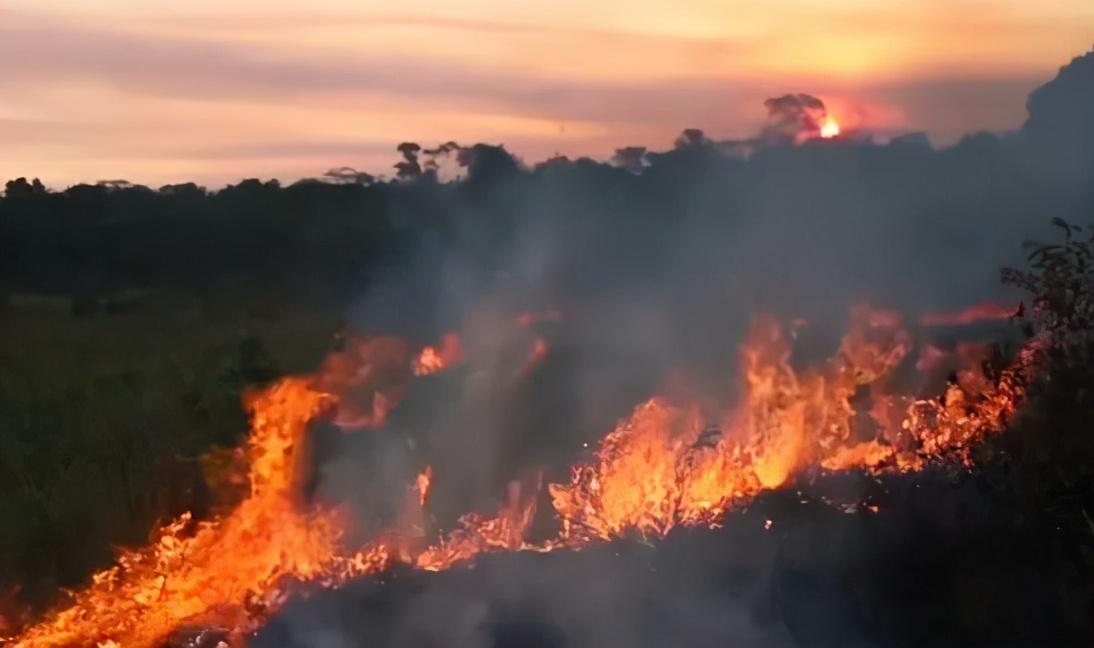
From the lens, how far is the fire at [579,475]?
25.7 ft

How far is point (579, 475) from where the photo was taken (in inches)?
340

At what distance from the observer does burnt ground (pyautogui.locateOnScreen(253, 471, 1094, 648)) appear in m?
7.98

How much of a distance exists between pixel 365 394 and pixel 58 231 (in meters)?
8.82

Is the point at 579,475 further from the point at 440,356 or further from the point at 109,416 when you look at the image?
the point at 109,416

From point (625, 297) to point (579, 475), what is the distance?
1.60 metres

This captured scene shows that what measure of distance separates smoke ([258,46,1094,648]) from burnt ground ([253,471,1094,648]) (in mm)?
20

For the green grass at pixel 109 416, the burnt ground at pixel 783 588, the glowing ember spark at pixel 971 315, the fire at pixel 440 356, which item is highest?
the glowing ember spark at pixel 971 315

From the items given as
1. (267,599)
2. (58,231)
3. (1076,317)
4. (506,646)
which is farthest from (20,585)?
(58,231)

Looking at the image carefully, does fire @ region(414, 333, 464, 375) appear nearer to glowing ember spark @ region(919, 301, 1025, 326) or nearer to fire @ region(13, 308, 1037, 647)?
fire @ region(13, 308, 1037, 647)

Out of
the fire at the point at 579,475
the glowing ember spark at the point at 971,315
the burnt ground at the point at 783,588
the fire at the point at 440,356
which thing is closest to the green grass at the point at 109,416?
the fire at the point at 579,475

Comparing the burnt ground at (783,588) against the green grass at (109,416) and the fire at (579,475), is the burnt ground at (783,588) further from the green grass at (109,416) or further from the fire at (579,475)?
the green grass at (109,416)

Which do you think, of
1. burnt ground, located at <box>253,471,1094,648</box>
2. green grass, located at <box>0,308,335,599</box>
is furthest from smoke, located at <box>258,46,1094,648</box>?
green grass, located at <box>0,308,335,599</box>

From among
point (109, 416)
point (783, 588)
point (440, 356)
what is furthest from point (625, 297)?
point (109, 416)

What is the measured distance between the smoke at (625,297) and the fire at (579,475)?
0.49ft
